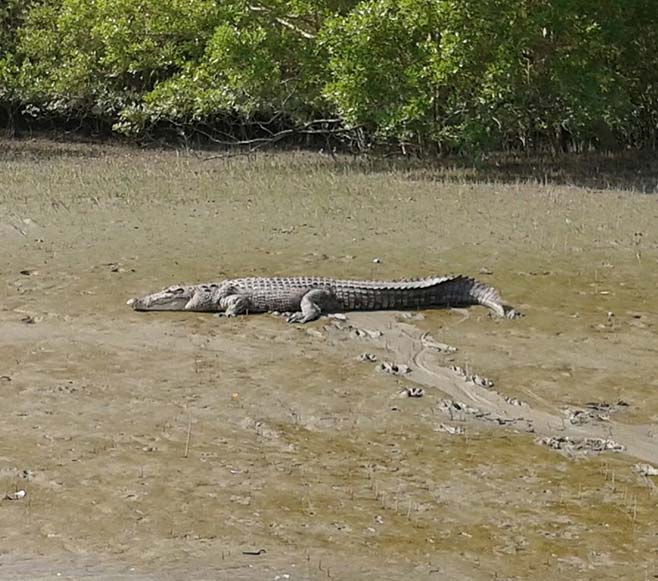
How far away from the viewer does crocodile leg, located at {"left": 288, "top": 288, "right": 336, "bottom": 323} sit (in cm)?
844

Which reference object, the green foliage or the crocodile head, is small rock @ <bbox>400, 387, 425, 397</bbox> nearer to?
the crocodile head

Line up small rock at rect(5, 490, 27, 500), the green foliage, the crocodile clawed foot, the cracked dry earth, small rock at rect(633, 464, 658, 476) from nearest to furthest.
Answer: the cracked dry earth, small rock at rect(5, 490, 27, 500), small rock at rect(633, 464, 658, 476), the crocodile clawed foot, the green foliage

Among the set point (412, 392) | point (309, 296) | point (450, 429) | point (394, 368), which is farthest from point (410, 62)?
point (450, 429)

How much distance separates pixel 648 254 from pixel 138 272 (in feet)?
15.8

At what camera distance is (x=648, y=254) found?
1095 cm

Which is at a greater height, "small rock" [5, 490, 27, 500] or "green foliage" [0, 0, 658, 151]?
"green foliage" [0, 0, 658, 151]

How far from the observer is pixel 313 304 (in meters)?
8.53

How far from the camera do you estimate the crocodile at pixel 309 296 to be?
858 centimetres

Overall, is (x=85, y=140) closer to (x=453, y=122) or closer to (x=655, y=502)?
(x=453, y=122)

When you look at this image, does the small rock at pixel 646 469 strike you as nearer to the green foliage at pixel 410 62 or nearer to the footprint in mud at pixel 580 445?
the footprint in mud at pixel 580 445

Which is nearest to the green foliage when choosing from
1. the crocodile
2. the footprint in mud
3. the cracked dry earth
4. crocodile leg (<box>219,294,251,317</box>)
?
the cracked dry earth

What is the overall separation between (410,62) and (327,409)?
10.7m

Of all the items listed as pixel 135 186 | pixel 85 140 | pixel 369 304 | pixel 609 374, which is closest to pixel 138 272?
pixel 369 304

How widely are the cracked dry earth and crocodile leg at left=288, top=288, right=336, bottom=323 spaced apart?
10 cm
